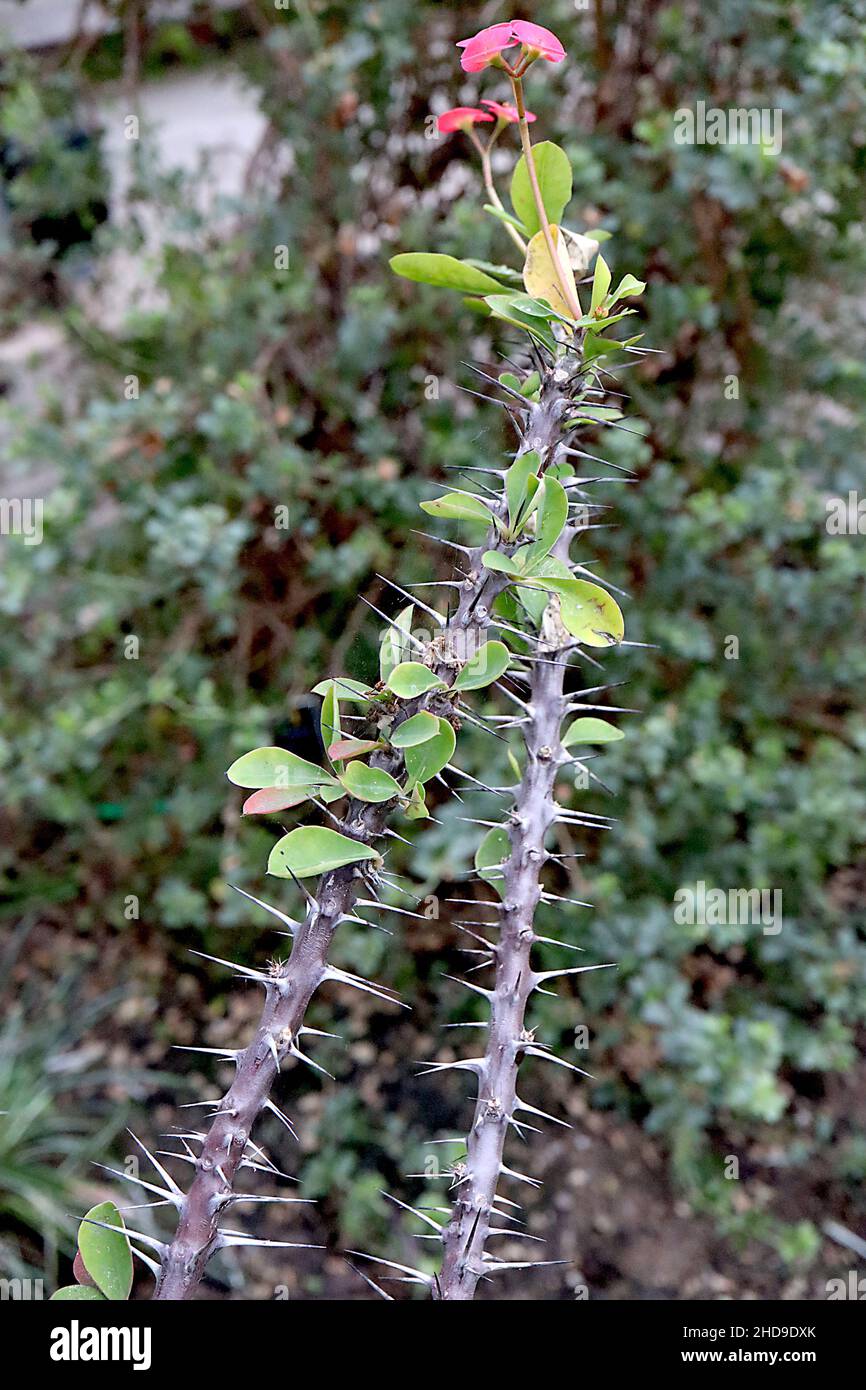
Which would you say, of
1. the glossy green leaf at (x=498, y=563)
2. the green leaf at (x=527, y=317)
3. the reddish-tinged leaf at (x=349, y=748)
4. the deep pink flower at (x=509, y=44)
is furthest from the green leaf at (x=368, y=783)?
the deep pink flower at (x=509, y=44)

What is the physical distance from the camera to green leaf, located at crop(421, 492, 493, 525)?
0.53 m

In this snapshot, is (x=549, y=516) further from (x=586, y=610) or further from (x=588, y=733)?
(x=588, y=733)

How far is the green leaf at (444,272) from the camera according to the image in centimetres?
59

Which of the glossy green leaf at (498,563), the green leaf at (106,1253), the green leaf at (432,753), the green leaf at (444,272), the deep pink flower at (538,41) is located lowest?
the green leaf at (106,1253)

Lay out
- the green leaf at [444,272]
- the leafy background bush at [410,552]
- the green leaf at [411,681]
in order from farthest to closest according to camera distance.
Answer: the leafy background bush at [410,552], the green leaf at [444,272], the green leaf at [411,681]

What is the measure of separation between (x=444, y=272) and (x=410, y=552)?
30.6 inches

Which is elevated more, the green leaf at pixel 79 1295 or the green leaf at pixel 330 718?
the green leaf at pixel 330 718

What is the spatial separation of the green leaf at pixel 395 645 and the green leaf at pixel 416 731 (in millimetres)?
43

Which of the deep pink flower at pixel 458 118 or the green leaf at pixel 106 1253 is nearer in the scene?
the green leaf at pixel 106 1253

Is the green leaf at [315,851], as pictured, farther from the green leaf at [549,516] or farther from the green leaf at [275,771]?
the green leaf at [549,516]

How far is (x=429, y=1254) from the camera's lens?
4.75ft

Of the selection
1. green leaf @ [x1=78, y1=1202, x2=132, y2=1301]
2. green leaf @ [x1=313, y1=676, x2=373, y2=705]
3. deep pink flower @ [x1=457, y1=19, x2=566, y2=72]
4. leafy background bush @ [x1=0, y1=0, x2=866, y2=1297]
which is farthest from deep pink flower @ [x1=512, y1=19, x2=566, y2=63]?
leafy background bush @ [x1=0, y1=0, x2=866, y2=1297]

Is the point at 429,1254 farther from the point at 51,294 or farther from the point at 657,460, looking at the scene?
the point at 51,294

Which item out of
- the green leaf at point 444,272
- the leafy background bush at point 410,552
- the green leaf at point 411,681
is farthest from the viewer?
the leafy background bush at point 410,552
